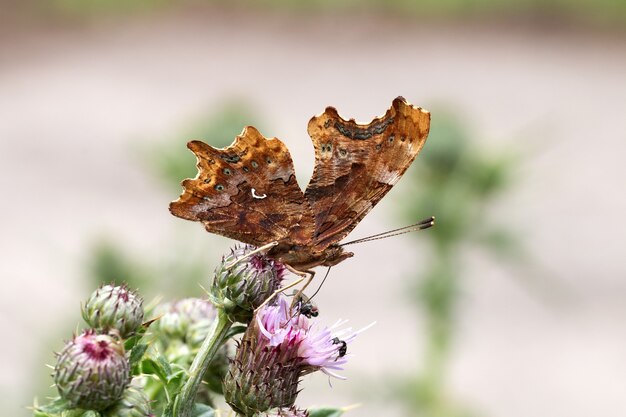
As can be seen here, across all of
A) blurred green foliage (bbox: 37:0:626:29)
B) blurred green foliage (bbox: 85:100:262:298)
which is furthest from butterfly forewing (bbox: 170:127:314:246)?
blurred green foliage (bbox: 37:0:626:29)

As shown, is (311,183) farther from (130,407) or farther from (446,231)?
(446,231)

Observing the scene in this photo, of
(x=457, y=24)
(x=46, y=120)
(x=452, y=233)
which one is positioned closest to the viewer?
(x=452, y=233)

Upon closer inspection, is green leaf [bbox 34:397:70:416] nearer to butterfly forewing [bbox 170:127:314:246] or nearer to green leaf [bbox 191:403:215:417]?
green leaf [bbox 191:403:215:417]

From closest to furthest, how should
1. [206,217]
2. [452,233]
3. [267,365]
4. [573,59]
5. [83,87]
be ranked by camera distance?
[267,365]
[206,217]
[452,233]
[83,87]
[573,59]

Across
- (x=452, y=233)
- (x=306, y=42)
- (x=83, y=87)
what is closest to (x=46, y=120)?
(x=83, y=87)

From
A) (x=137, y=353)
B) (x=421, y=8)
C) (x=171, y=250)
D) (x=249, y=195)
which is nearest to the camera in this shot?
(x=137, y=353)

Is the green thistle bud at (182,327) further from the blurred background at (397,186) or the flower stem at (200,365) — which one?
the blurred background at (397,186)

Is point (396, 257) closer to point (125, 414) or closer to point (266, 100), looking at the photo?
point (266, 100)

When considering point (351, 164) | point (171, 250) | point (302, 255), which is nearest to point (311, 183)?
point (351, 164)
